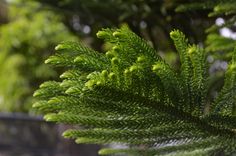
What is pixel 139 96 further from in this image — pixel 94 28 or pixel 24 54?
pixel 24 54

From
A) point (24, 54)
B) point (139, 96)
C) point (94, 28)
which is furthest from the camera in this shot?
point (24, 54)

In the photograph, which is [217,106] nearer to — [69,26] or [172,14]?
[172,14]

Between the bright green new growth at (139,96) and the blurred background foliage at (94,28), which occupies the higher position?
the blurred background foliage at (94,28)

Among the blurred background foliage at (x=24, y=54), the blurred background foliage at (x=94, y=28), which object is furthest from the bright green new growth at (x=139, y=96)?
the blurred background foliage at (x=24, y=54)

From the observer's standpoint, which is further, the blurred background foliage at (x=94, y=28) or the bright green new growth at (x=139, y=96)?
the blurred background foliage at (x=94, y=28)

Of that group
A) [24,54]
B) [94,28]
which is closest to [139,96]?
[94,28]

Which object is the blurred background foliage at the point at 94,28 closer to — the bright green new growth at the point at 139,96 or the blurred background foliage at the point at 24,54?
the blurred background foliage at the point at 24,54

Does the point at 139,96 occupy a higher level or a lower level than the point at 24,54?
lower
